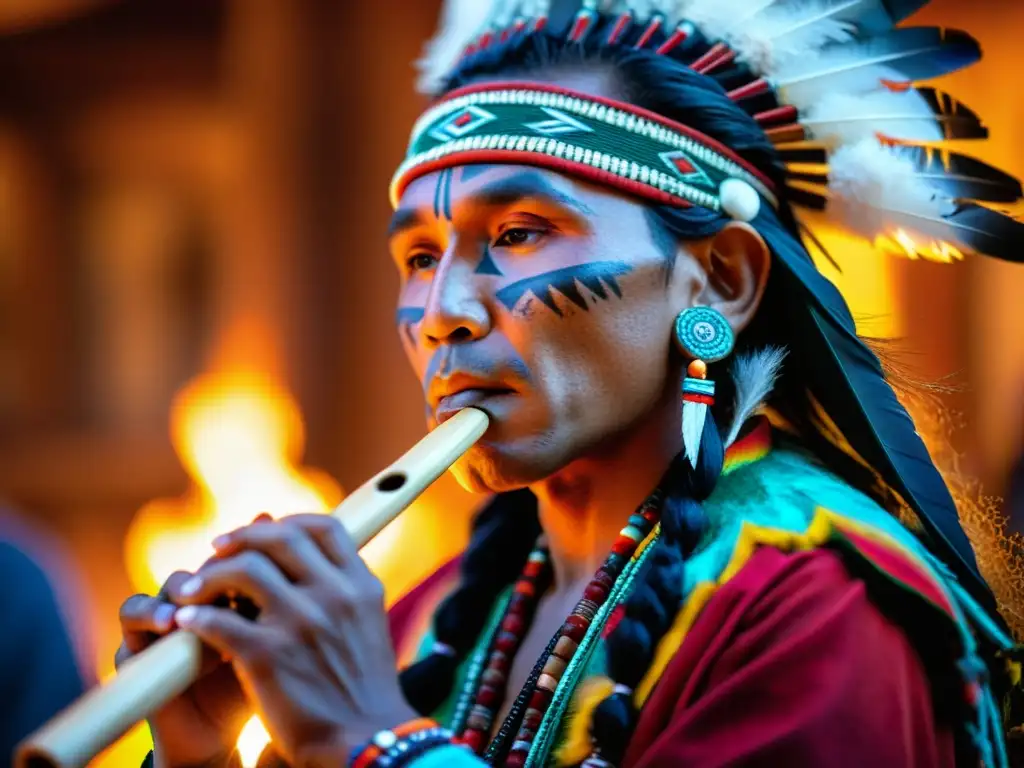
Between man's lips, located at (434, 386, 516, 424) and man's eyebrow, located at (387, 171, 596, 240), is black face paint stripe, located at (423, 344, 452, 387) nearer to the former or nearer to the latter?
man's lips, located at (434, 386, 516, 424)

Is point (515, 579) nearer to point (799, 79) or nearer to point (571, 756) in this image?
point (571, 756)

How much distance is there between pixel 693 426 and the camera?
1686 mm

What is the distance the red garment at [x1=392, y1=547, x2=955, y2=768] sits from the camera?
137 cm

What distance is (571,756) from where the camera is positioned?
1560 mm

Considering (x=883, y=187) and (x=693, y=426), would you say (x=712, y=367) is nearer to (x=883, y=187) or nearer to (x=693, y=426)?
(x=693, y=426)

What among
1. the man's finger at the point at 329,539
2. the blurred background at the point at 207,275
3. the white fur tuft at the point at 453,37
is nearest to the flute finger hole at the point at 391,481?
the man's finger at the point at 329,539

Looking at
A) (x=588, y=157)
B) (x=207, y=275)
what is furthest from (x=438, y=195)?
(x=207, y=275)

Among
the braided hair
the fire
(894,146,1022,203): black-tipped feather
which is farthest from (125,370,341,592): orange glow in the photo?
(894,146,1022,203): black-tipped feather

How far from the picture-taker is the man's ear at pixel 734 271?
71.6 inches

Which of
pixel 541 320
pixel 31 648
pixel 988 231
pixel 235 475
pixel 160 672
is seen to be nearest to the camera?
pixel 160 672

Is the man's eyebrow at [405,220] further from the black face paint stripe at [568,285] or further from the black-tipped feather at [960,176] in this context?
the black-tipped feather at [960,176]

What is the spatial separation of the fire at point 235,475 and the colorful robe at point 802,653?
0.76 m

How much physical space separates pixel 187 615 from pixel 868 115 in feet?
4.27

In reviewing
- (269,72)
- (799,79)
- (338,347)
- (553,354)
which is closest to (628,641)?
(553,354)
